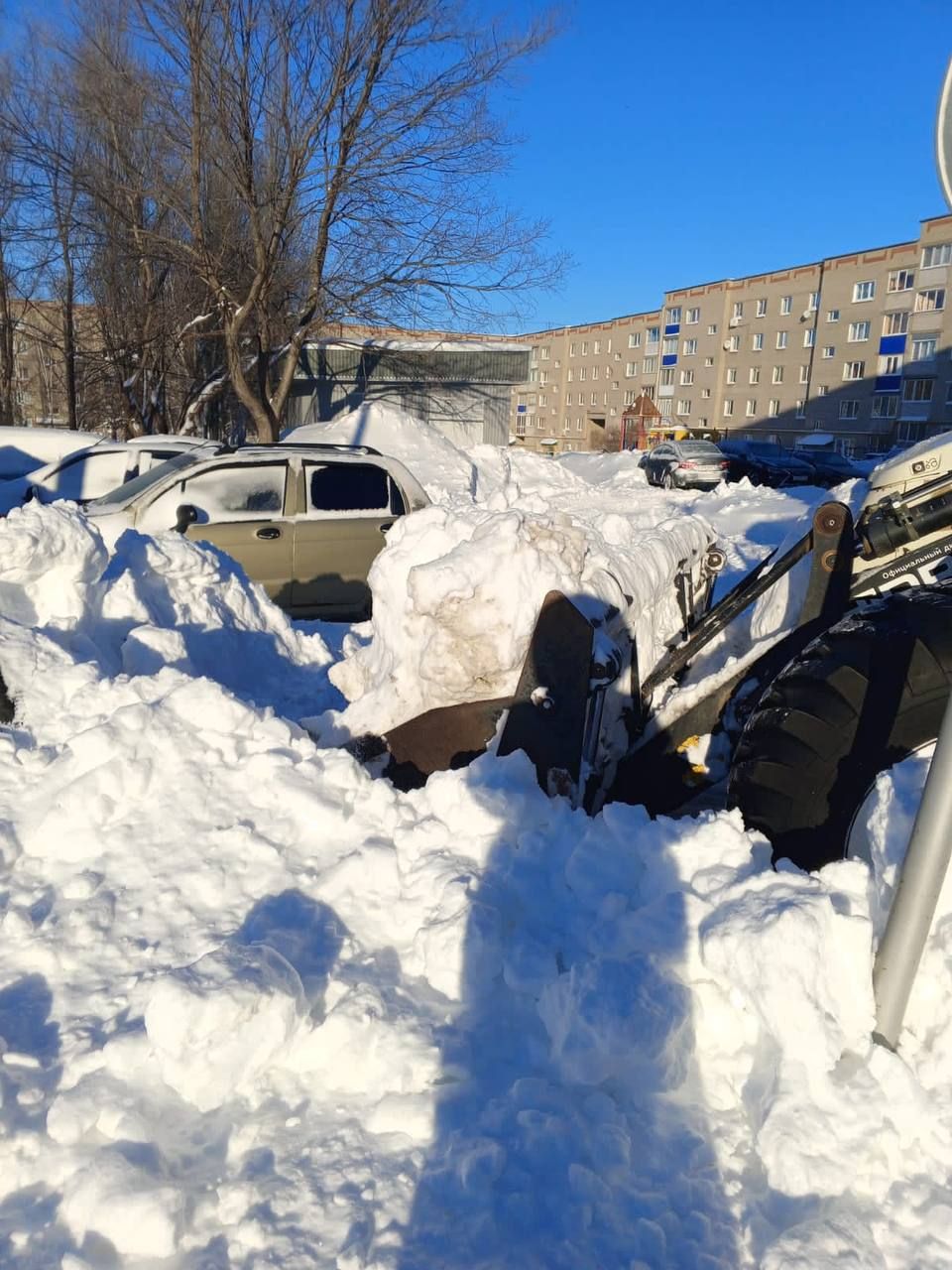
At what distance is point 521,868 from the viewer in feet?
8.77

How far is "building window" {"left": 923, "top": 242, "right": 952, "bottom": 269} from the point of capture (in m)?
52.9

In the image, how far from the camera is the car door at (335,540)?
8.39 m

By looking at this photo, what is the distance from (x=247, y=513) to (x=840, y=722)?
21.8ft

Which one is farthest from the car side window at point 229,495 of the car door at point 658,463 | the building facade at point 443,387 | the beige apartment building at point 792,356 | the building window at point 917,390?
the building window at point 917,390

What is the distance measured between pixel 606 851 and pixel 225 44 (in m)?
15.6

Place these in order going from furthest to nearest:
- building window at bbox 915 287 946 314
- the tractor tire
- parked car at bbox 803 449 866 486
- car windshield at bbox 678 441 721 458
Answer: building window at bbox 915 287 946 314 < parked car at bbox 803 449 866 486 < car windshield at bbox 678 441 721 458 < the tractor tire

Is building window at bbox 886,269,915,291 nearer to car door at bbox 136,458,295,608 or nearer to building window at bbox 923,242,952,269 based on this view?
building window at bbox 923,242,952,269

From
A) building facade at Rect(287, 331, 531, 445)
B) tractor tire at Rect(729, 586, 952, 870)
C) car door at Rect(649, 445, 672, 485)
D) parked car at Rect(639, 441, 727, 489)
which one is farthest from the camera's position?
building facade at Rect(287, 331, 531, 445)

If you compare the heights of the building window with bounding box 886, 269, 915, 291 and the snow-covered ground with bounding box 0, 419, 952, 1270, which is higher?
the building window with bounding box 886, 269, 915, 291

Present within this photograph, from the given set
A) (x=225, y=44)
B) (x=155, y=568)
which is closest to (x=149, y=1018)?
(x=155, y=568)

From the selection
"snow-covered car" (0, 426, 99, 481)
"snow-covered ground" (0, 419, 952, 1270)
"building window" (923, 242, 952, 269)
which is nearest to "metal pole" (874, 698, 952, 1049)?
"snow-covered ground" (0, 419, 952, 1270)

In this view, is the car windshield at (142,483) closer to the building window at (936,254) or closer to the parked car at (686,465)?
the parked car at (686,465)

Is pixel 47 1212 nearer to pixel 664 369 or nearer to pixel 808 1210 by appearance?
pixel 808 1210

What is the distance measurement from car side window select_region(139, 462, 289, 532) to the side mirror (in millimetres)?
295
